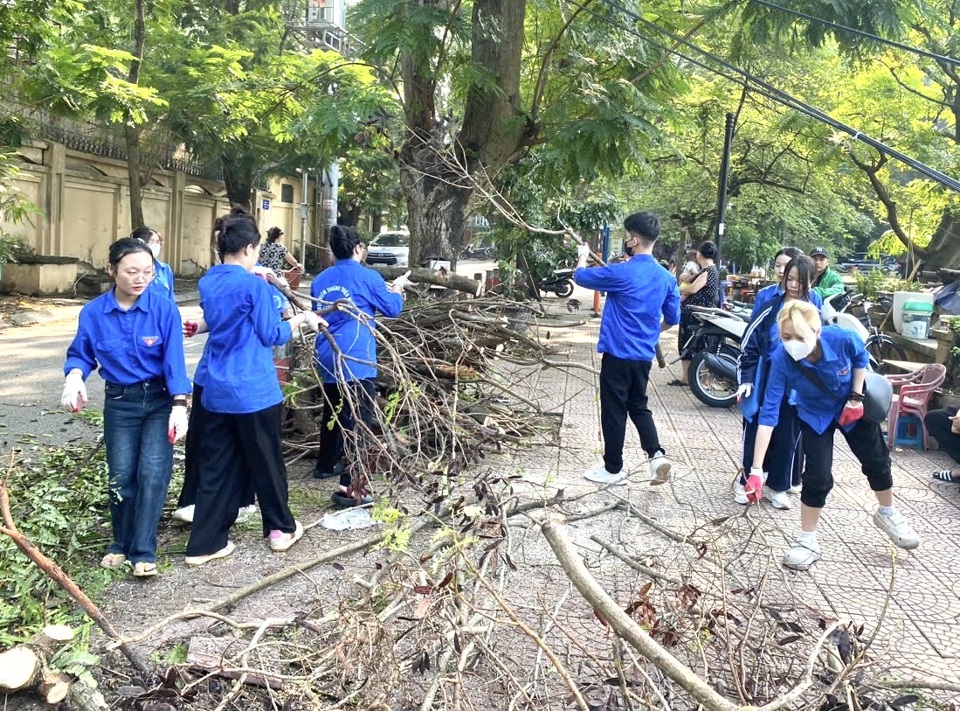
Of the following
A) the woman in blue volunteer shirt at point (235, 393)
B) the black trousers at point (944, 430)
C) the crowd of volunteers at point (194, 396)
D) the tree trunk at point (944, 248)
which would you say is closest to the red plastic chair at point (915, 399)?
the black trousers at point (944, 430)

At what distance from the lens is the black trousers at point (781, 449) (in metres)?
5.23

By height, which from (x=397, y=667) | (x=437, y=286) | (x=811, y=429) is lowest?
(x=397, y=667)

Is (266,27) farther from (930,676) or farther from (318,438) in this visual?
(930,676)

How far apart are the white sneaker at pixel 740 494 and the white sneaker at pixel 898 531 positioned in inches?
34.8

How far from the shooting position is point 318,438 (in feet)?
19.5

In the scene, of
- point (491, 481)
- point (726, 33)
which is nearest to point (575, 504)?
point (491, 481)

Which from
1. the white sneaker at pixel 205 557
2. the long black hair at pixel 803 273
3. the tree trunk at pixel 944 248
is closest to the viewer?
the white sneaker at pixel 205 557

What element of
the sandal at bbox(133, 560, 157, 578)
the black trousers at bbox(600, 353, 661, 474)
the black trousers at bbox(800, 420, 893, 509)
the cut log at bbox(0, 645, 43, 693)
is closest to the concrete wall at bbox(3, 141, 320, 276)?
the sandal at bbox(133, 560, 157, 578)

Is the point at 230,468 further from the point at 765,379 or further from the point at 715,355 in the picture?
the point at 715,355

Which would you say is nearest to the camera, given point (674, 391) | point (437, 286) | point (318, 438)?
point (318, 438)

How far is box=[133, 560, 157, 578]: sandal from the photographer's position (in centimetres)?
389

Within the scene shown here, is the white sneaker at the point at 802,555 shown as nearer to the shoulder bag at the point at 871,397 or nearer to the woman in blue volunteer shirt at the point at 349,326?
the shoulder bag at the point at 871,397

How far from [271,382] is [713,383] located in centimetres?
572

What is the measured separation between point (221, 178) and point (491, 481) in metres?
23.7
